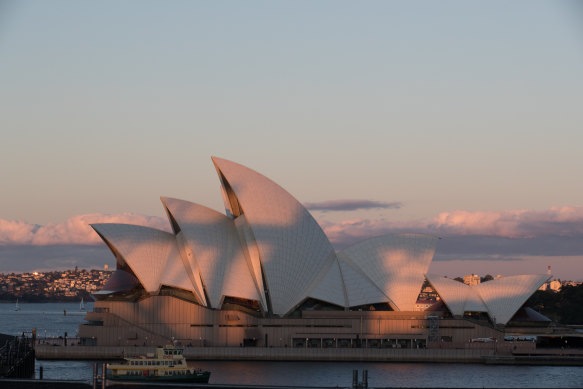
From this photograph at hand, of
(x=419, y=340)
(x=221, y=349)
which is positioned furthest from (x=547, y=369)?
(x=221, y=349)

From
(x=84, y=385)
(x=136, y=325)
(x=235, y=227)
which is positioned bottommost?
(x=84, y=385)

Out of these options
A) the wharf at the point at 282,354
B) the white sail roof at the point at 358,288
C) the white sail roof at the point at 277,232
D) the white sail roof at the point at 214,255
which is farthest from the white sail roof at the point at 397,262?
the white sail roof at the point at 214,255

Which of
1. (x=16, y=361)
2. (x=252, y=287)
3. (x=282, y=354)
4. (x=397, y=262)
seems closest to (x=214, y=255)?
(x=252, y=287)

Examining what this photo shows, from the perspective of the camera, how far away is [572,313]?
145 metres

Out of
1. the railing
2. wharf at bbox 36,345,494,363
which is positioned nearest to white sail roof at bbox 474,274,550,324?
wharf at bbox 36,345,494,363

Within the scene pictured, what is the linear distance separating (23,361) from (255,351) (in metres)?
25.3

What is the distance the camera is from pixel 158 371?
203 feet

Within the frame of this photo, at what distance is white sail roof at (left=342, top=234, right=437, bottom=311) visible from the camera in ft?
284

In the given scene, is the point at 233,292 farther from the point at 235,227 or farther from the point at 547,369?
the point at 547,369

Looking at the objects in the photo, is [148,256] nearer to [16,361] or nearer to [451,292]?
[451,292]

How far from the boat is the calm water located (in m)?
2.34

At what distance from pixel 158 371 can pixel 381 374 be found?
16.7m

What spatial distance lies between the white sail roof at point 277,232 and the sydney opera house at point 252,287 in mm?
87

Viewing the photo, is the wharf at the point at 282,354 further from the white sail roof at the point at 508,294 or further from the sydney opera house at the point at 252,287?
the white sail roof at the point at 508,294
